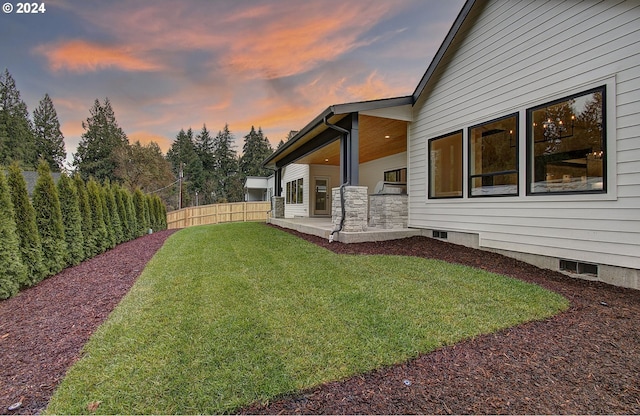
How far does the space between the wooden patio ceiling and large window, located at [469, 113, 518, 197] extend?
2.32m

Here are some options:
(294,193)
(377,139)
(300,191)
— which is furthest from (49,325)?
(294,193)

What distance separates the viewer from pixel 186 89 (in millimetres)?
11516

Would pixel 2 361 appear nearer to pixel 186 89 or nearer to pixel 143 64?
pixel 143 64

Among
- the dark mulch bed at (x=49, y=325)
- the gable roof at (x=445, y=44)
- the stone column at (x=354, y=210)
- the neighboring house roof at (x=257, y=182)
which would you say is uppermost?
the gable roof at (x=445, y=44)

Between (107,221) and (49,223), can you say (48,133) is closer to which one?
(107,221)

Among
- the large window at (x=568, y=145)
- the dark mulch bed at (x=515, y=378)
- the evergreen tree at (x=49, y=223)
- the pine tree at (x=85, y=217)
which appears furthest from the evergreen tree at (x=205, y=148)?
the dark mulch bed at (x=515, y=378)

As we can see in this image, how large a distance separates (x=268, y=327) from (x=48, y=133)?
4512cm

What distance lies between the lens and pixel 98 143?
115 feet

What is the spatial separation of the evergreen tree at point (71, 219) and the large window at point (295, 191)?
33.7 feet

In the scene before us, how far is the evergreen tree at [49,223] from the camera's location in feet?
15.6

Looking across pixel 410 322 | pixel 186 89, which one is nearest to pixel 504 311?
pixel 410 322

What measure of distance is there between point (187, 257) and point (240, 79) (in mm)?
8260

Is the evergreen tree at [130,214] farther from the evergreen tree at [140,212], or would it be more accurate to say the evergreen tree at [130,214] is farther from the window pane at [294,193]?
the window pane at [294,193]
